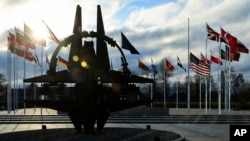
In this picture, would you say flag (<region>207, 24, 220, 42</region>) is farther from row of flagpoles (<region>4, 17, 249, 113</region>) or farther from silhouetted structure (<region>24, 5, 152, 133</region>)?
silhouetted structure (<region>24, 5, 152, 133</region>)

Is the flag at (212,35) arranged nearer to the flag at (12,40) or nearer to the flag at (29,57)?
the flag at (29,57)

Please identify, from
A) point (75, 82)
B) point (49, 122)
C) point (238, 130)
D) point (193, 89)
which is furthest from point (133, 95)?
point (193, 89)

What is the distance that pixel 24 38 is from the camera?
4181 centimetres

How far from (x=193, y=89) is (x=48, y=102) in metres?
79.1

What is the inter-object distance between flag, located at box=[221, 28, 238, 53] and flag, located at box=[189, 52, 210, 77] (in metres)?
3.01

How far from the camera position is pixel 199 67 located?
41.8 meters

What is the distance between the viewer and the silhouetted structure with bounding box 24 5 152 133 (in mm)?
18828

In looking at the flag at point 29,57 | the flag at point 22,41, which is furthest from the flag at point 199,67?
the flag at point 29,57

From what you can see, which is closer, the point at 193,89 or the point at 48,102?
the point at 48,102

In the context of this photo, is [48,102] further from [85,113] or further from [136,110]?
[136,110]

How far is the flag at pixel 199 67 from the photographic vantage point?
4147 cm

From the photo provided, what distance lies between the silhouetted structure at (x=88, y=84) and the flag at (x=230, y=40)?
24.3 meters

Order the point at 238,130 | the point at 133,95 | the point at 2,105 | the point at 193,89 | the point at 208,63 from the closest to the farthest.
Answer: the point at 238,130 → the point at 133,95 → the point at 208,63 → the point at 2,105 → the point at 193,89

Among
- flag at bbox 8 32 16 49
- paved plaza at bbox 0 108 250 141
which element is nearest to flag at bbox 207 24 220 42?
paved plaza at bbox 0 108 250 141
